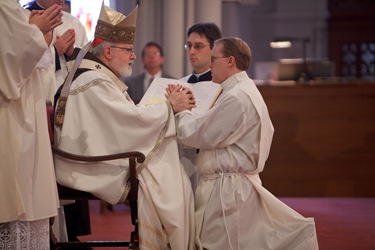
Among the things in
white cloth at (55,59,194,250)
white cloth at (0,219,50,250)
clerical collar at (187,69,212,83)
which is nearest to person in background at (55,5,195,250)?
white cloth at (55,59,194,250)

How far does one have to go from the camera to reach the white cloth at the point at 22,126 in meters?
4.70

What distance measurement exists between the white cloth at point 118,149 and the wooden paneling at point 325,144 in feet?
13.3

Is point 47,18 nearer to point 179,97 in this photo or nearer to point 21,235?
point 179,97

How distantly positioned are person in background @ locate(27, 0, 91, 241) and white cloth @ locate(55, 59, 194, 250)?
0.85 m

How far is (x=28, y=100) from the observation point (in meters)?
4.87

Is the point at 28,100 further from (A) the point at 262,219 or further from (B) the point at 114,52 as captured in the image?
(A) the point at 262,219

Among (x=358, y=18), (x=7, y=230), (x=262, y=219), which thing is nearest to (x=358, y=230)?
(x=262, y=219)

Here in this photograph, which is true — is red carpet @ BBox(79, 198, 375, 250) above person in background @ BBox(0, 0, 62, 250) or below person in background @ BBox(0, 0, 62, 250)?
below

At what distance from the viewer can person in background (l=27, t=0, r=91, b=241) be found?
6.21 metres

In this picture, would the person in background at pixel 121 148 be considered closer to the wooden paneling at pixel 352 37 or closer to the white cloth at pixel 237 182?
the white cloth at pixel 237 182

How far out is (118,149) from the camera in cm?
532

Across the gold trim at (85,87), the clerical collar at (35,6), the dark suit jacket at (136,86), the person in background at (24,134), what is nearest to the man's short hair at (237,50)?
the gold trim at (85,87)

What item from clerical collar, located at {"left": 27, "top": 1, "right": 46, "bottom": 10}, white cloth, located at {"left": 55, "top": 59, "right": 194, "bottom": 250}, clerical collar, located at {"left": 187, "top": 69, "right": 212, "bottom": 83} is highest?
clerical collar, located at {"left": 27, "top": 1, "right": 46, "bottom": 10}

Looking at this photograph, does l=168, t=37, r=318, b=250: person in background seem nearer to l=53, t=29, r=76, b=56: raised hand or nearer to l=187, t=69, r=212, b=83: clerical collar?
l=187, t=69, r=212, b=83: clerical collar
